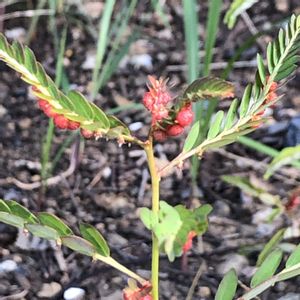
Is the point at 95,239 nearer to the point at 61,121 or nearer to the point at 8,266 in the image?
the point at 61,121

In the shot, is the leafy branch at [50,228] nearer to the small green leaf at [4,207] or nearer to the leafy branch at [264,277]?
the small green leaf at [4,207]

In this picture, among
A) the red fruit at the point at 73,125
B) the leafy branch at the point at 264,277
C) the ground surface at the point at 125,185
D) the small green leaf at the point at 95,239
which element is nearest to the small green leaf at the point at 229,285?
the leafy branch at the point at 264,277

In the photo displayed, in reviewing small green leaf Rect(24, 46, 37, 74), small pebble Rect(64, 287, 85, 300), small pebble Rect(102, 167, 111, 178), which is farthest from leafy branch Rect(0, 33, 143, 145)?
small pebble Rect(102, 167, 111, 178)

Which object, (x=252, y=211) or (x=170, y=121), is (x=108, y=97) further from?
(x=170, y=121)

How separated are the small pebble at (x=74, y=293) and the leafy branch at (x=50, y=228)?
0.53 meters

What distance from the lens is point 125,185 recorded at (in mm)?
1693

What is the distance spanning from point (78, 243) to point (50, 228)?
0.11 feet

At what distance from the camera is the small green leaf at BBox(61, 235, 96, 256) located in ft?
2.77

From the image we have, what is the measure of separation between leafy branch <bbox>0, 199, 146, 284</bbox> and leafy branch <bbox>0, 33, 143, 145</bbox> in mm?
115

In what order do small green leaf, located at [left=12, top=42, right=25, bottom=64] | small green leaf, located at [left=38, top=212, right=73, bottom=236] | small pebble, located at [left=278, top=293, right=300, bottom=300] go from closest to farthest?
small green leaf, located at [left=12, top=42, right=25, bottom=64]
small green leaf, located at [left=38, top=212, right=73, bottom=236]
small pebble, located at [left=278, top=293, right=300, bottom=300]

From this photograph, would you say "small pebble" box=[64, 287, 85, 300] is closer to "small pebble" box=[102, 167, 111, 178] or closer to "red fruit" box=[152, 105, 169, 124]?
"small pebble" box=[102, 167, 111, 178]

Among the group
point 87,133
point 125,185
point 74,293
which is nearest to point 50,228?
point 87,133

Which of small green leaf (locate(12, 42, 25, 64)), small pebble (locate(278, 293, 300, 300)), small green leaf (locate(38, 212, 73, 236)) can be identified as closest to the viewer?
small green leaf (locate(12, 42, 25, 64))

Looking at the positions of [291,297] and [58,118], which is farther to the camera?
[291,297]
